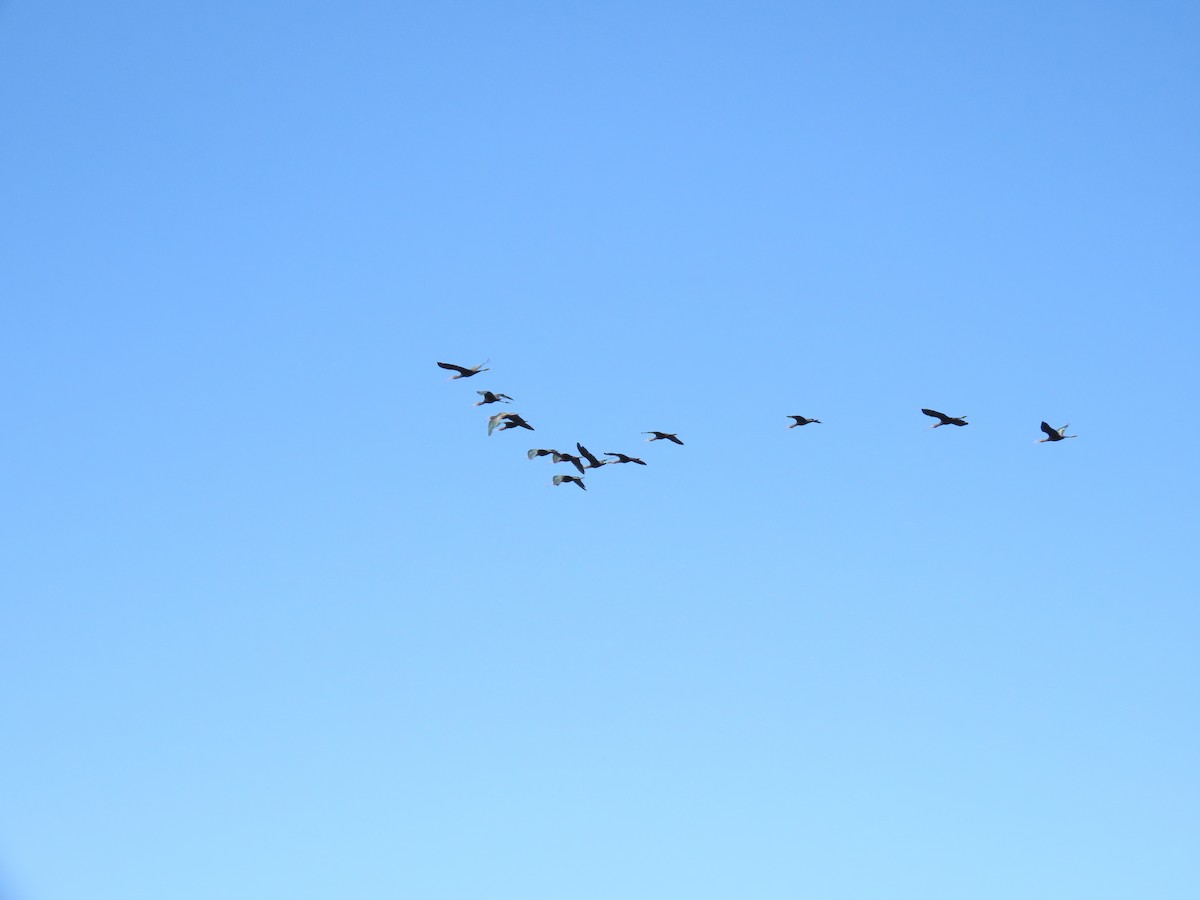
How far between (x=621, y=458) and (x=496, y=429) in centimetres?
857

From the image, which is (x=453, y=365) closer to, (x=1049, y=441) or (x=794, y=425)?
(x=794, y=425)

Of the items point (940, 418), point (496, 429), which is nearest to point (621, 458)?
point (496, 429)

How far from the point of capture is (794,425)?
99562 mm

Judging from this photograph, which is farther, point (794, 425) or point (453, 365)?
point (794, 425)

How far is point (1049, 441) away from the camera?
94938 millimetres

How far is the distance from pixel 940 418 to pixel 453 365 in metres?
27.1

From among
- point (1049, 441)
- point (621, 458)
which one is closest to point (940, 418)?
point (1049, 441)

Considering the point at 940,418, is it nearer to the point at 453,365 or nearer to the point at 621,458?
the point at 621,458

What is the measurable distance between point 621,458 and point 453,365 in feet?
37.0

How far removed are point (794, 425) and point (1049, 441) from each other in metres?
14.3

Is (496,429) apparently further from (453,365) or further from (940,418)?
(940,418)

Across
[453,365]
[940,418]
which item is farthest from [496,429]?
[940,418]

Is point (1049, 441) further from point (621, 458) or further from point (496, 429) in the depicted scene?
point (496, 429)

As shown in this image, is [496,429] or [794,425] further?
[794,425]
